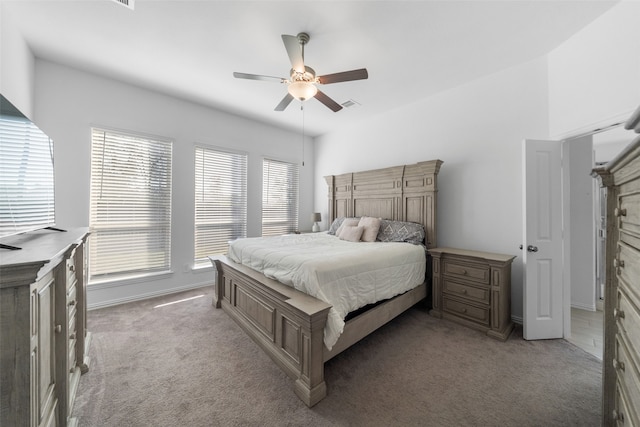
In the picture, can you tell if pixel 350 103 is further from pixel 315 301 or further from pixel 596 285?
pixel 596 285

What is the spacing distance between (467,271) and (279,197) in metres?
3.65

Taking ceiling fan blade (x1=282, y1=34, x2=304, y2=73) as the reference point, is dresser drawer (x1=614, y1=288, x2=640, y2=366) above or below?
below

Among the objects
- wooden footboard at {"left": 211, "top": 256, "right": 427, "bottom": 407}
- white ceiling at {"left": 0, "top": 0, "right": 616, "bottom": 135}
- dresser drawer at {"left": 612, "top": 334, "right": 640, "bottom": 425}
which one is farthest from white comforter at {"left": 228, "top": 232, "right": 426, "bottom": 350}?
white ceiling at {"left": 0, "top": 0, "right": 616, "bottom": 135}

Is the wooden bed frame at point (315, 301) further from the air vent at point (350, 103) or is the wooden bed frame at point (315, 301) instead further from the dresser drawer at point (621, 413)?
the dresser drawer at point (621, 413)

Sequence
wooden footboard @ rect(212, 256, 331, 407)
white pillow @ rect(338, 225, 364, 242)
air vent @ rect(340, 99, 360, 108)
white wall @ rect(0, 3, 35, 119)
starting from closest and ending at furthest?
1. wooden footboard @ rect(212, 256, 331, 407)
2. white wall @ rect(0, 3, 35, 119)
3. white pillow @ rect(338, 225, 364, 242)
4. air vent @ rect(340, 99, 360, 108)

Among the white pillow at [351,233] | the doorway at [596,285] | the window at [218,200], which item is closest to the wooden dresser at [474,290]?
the doorway at [596,285]

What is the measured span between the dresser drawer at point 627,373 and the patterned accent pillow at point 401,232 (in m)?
2.13

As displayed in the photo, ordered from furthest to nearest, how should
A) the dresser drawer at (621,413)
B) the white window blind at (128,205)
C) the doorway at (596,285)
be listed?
the white window blind at (128,205) → the doorway at (596,285) → the dresser drawer at (621,413)

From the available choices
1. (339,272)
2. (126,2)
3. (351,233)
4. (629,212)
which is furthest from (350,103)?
(629,212)

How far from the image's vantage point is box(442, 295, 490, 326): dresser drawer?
8.54ft

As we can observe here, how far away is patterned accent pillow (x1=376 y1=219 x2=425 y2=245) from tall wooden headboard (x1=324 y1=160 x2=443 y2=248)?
0.47 ft

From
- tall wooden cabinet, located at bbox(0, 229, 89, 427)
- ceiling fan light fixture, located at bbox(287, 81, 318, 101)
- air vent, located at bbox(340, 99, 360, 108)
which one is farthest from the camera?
air vent, located at bbox(340, 99, 360, 108)

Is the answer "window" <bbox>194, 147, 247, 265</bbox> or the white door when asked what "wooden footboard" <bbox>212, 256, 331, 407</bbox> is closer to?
"window" <bbox>194, 147, 247, 265</bbox>

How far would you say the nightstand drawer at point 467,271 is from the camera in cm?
261
